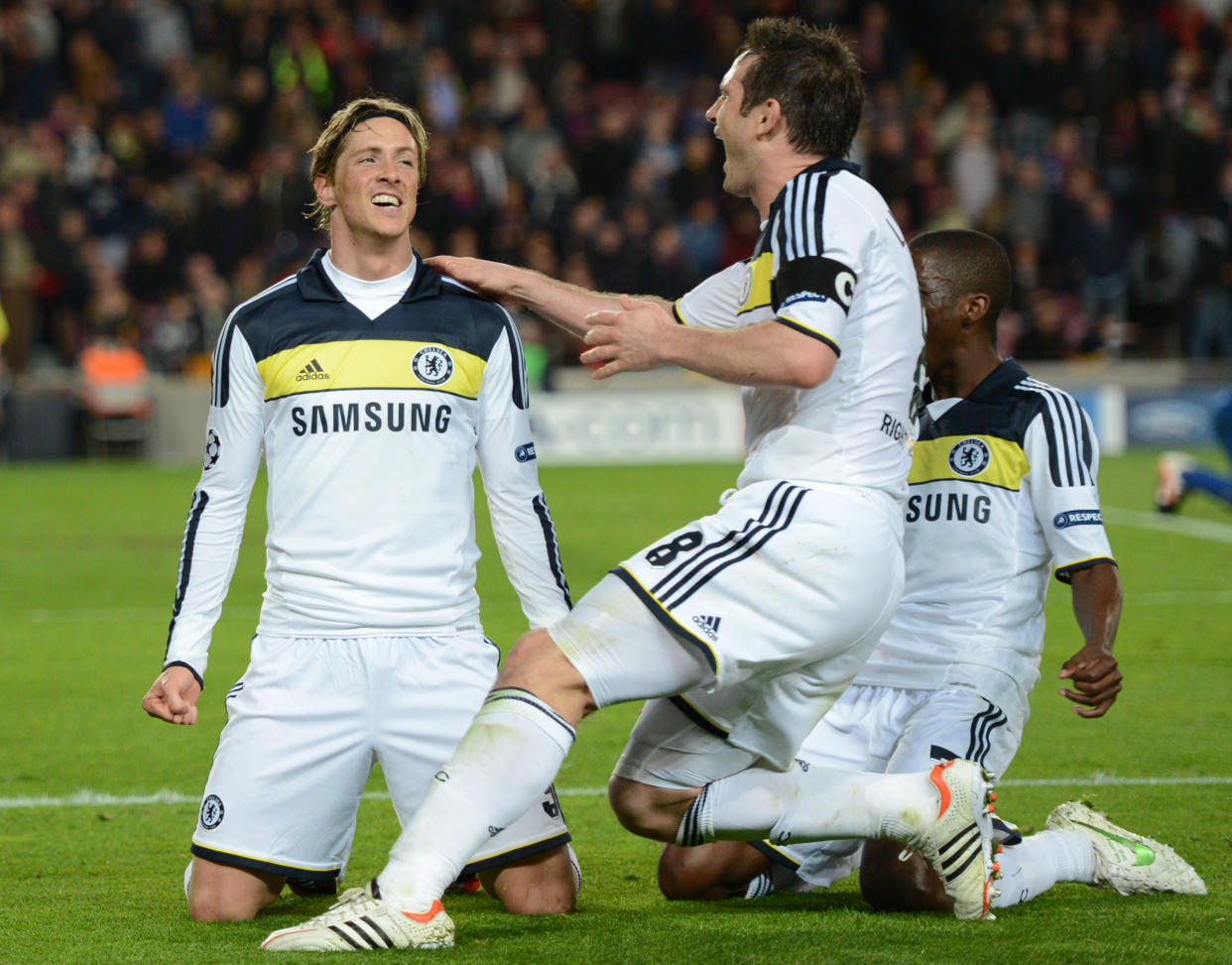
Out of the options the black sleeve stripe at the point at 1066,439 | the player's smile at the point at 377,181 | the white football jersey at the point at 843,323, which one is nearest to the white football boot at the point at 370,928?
the white football jersey at the point at 843,323

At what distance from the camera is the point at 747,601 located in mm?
3514

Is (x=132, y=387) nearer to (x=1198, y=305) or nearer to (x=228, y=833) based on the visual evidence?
(x=1198, y=305)

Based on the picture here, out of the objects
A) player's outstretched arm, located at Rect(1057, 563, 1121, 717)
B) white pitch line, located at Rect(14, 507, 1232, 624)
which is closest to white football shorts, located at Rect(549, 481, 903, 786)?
player's outstretched arm, located at Rect(1057, 563, 1121, 717)

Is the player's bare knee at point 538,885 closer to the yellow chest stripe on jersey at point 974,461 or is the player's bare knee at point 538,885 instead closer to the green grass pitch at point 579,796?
the green grass pitch at point 579,796

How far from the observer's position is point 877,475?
12.1ft

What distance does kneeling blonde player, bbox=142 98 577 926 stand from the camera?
4.12 meters

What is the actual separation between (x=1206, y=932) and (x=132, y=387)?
1607cm

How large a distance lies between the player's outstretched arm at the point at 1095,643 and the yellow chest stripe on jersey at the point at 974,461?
329mm

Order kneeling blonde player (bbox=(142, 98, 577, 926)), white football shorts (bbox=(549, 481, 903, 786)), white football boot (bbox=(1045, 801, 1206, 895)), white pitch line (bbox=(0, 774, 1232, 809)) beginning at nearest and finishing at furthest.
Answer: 1. white football shorts (bbox=(549, 481, 903, 786))
2. kneeling blonde player (bbox=(142, 98, 577, 926))
3. white football boot (bbox=(1045, 801, 1206, 895))
4. white pitch line (bbox=(0, 774, 1232, 809))

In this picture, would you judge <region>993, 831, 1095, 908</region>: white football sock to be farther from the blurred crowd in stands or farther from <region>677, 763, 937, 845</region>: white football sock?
the blurred crowd in stands

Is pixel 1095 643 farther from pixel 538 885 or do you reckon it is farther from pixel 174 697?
pixel 174 697

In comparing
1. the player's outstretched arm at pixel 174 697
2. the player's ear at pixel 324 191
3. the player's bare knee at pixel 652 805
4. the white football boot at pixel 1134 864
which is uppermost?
the player's ear at pixel 324 191

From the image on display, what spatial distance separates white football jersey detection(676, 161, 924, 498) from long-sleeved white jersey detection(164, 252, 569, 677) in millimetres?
820

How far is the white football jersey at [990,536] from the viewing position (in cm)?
446
